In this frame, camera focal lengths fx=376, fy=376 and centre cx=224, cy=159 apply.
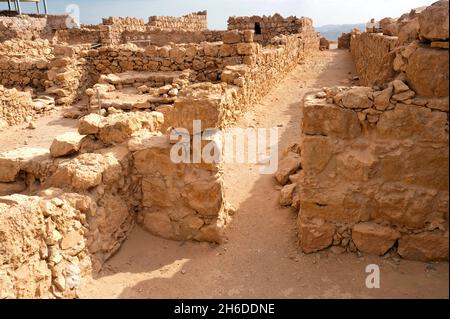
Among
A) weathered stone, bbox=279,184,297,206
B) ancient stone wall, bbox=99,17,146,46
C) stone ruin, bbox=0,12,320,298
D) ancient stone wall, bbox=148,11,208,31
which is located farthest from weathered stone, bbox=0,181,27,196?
ancient stone wall, bbox=148,11,208,31

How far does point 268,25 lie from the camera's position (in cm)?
1977

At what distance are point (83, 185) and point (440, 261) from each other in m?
3.83

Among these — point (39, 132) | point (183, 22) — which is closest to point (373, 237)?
point (39, 132)

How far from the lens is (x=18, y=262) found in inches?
140

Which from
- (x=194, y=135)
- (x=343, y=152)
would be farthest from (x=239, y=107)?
(x=343, y=152)

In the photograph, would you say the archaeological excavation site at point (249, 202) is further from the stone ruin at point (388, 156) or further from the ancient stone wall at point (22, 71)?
the ancient stone wall at point (22, 71)

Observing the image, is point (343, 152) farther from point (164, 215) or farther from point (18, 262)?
point (18, 262)

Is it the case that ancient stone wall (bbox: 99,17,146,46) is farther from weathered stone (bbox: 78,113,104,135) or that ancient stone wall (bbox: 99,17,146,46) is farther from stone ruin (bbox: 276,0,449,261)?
stone ruin (bbox: 276,0,449,261)

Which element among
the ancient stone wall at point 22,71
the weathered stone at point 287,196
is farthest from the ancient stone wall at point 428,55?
the ancient stone wall at point 22,71

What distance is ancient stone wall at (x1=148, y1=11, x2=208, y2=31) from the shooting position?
74.1ft

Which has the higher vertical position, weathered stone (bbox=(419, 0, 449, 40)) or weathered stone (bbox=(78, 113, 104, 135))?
weathered stone (bbox=(419, 0, 449, 40))

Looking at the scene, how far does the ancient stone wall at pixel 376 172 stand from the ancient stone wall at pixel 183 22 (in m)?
20.0

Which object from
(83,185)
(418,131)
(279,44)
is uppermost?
(279,44)
